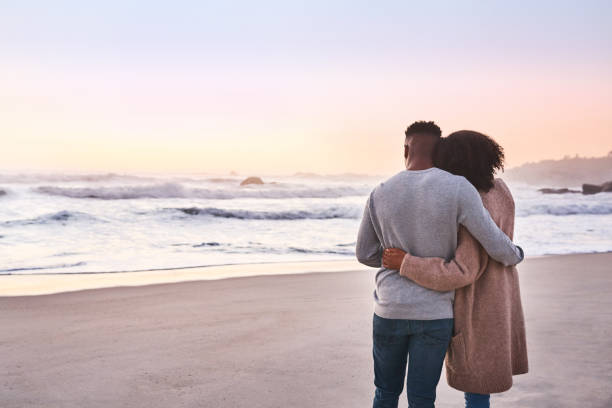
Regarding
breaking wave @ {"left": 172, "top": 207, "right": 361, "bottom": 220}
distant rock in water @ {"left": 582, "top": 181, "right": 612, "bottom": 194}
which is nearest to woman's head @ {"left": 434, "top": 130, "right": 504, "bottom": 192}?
breaking wave @ {"left": 172, "top": 207, "right": 361, "bottom": 220}

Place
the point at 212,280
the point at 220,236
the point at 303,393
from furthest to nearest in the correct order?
1. the point at 220,236
2. the point at 212,280
3. the point at 303,393

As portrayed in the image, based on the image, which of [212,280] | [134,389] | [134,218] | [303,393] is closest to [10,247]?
[212,280]

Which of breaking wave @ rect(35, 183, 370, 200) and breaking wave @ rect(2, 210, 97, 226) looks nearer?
breaking wave @ rect(2, 210, 97, 226)

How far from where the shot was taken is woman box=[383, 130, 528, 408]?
6.72 feet

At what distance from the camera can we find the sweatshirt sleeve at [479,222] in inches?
75.3

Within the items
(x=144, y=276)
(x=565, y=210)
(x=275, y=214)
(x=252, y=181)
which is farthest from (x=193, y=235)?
(x=252, y=181)

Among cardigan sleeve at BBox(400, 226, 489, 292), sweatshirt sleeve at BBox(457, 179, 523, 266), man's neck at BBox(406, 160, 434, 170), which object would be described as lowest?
cardigan sleeve at BBox(400, 226, 489, 292)

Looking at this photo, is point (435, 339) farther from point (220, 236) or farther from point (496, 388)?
point (220, 236)

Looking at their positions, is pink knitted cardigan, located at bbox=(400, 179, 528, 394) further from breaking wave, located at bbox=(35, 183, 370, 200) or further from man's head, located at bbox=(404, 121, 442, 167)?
breaking wave, located at bbox=(35, 183, 370, 200)

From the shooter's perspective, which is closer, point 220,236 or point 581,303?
point 581,303

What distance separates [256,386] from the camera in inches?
136

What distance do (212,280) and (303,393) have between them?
12.8ft

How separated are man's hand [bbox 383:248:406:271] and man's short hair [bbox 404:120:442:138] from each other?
44 centimetres

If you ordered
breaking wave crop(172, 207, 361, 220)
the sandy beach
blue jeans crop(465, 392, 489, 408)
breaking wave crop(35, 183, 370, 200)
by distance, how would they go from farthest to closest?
1. breaking wave crop(35, 183, 370, 200)
2. breaking wave crop(172, 207, 361, 220)
3. the sandy beach
4. blue jeans crop(465, 392, 489, 408)
